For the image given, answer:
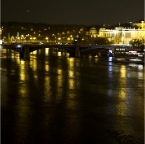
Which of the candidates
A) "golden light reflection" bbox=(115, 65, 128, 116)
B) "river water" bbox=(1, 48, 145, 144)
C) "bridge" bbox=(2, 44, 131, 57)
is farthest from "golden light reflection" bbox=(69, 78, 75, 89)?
"bridge" bbox=(2, 44, 131, 57)

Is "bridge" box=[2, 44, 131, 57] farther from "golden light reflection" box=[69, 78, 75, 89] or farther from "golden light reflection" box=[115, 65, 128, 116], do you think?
"golden light reflection" box=[115, 65, 128, 116]

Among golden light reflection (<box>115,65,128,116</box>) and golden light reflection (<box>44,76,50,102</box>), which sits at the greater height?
→ golden light reflection (<box>44,76,50,102</box>)

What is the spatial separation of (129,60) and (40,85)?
63.3ft

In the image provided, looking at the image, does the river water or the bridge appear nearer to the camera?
the river water

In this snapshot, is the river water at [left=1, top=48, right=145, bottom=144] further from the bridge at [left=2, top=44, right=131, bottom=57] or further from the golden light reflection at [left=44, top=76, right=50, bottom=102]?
the bridge at [left=2, top=44, right=131, bottom=57]

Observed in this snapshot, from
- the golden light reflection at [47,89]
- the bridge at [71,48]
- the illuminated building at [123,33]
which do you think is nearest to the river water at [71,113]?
the golden light reflection at [47,89]

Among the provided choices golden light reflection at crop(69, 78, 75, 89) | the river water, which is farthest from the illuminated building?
the river water

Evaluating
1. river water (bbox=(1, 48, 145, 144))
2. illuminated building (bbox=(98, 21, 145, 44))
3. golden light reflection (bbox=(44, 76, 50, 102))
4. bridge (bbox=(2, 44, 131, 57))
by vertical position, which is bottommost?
river water (bbox=(1, 48, 145, 144))

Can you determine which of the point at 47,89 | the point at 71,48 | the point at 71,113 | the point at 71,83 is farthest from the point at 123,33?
the point at 71,113

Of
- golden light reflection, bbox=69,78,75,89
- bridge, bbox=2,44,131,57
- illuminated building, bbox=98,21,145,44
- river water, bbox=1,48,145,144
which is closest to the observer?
river water, bbox=1,48,145,144

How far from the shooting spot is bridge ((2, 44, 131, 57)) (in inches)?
1474

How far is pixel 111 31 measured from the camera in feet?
232

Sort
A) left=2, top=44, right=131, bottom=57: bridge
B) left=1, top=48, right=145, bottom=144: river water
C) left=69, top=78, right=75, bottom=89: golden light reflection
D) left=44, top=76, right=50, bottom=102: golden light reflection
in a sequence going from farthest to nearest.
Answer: left=2, top=44, right=131, bottom=57: bridge → left=69, top=78, right=75, bottom=89: golden light reflection → left=44, top=76, right=50, bottom=102: golden light reflection → left=1, top=48, right=145, bottom=144: river water

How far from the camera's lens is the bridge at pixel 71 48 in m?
37.4
